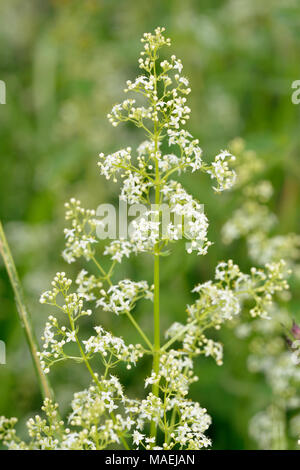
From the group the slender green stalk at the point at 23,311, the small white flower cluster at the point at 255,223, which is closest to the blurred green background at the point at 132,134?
the small white flower cluster at the point at 255,223

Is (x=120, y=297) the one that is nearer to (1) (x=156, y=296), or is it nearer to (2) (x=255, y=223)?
(1) (x=156, y=296)

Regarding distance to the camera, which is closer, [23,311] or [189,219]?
[189,219]

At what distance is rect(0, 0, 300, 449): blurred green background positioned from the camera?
2.56m

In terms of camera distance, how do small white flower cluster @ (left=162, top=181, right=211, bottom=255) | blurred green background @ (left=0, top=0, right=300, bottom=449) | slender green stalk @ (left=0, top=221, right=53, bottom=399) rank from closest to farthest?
small white flower cluster @ (left=162, top=181, right=211, bottom=255) < slender green stalk @ (left=0, top=221, right=53, bottom=399) < blurred green background @ (left=0, top=0, right=300, bottom=449)

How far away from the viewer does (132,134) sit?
388cm

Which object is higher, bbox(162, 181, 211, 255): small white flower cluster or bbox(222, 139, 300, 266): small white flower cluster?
bbox(222, 139, 300, 266): small white flower cluster

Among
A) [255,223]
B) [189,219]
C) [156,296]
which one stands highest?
[255,223]

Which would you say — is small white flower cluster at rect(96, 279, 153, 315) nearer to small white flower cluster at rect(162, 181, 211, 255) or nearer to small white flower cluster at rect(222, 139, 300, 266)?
small white flower cluster at rect(162, 181, 211, 255)

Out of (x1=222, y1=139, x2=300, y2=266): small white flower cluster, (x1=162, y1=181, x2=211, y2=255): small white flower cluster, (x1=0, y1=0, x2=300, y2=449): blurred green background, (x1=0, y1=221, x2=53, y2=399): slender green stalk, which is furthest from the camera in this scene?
(x1=0, y1=0, x2=300, y2=449): blurred green background

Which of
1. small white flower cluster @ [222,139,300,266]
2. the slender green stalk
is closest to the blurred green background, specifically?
small white flower cluster @ [222,139,300,266]

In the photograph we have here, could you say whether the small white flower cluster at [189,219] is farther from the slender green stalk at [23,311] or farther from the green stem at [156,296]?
the slender green stalk at [23,311]

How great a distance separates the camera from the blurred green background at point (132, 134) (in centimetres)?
256

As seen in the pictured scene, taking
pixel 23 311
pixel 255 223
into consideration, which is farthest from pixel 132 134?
pixel 23 311

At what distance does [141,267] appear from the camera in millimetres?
2885
